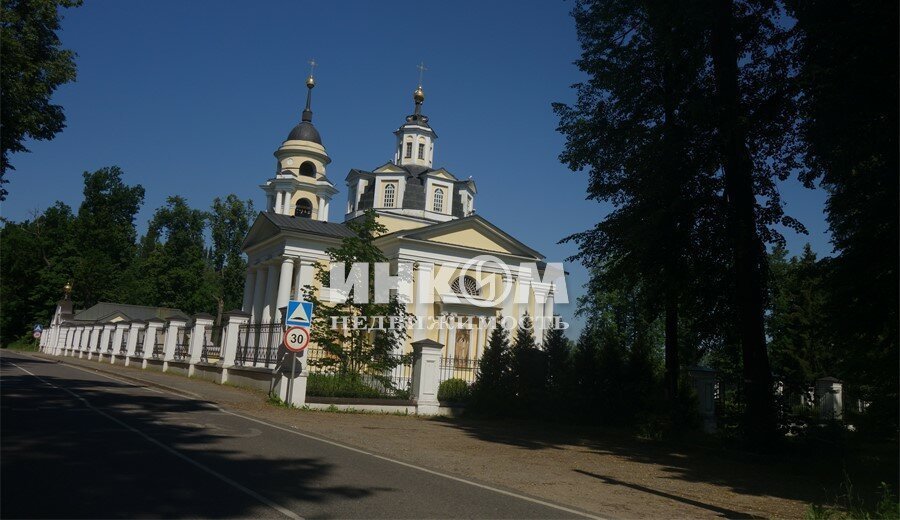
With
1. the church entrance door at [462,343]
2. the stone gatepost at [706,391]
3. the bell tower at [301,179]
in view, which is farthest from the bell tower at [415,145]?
the stone gatepost at [706,391]

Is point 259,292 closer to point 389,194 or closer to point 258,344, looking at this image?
point 389,194

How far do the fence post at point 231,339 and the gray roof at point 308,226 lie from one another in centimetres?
1576

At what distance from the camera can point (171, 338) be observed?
90.5 ft

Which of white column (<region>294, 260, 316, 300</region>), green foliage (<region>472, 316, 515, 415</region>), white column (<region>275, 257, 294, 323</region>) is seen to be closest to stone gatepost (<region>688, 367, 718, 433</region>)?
green foliage (<region>472, 316, 515, 415</region>)

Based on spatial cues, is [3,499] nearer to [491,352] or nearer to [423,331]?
[491,352]

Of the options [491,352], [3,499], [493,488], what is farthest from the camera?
[491,352]

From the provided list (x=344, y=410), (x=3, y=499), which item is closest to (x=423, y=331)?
(x=344, y=410)

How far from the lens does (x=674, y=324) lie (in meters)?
17.5

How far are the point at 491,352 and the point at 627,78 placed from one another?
28.7 feet

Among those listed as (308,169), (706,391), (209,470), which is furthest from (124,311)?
(209,470)

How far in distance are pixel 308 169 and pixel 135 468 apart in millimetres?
45728

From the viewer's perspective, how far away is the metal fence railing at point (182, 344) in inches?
1033

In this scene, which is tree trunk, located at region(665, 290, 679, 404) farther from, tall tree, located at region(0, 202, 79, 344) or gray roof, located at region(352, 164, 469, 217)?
tall tree, located at region(0, 202, 79, 344)

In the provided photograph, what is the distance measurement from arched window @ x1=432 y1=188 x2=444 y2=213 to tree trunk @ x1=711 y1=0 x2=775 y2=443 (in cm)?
3423
